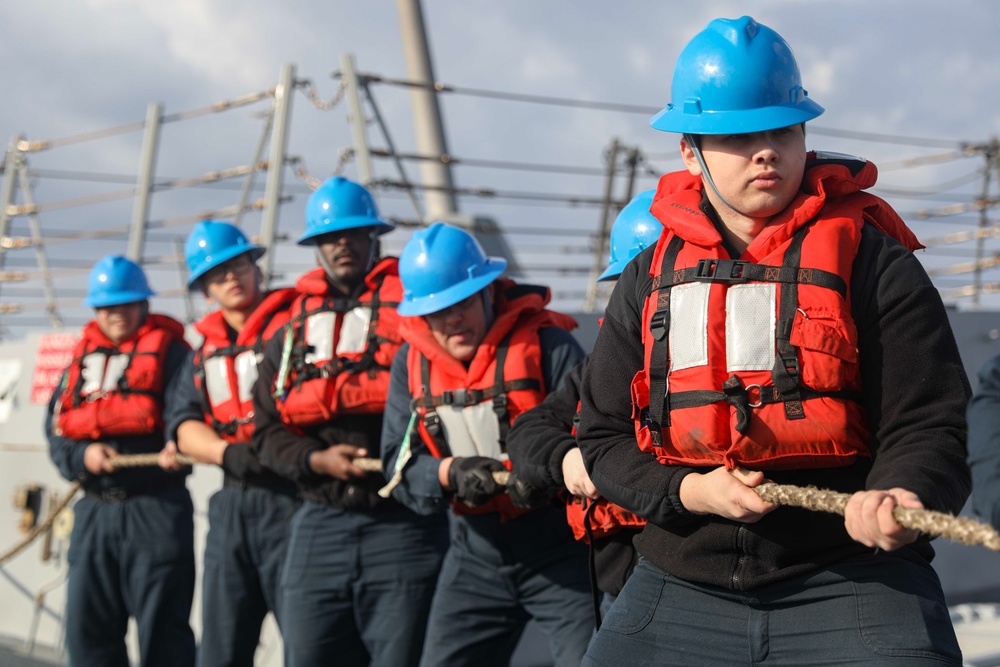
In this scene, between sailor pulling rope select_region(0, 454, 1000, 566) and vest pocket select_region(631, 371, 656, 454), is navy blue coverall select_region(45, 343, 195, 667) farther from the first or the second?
sailor pulling rope select_region(0, 454, 1000, 566)

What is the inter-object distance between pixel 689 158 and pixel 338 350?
2658mm

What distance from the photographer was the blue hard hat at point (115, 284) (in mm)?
6559

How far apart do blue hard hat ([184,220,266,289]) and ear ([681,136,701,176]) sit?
3.84m

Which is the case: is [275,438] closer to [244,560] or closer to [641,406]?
[244,560]

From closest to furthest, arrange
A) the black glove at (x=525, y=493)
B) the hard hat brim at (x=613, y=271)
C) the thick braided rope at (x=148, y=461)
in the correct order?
the black glove at (x=525, y=493) < the hard hat brim at (x=613, y=271) < the thick braided rope at (x=148, y=461)

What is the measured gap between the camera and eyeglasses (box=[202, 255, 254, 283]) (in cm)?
591

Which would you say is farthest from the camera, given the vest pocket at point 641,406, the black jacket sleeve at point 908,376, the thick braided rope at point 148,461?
the thick braided rope at point 148,461

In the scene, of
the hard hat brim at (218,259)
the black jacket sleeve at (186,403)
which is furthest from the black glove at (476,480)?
the hard hat brim at (218,259)

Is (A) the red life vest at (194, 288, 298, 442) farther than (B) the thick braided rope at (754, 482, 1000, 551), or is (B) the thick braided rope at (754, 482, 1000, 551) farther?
(A) the red life vest at (194, 288, 298, 442)

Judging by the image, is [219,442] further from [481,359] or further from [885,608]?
[885,608]

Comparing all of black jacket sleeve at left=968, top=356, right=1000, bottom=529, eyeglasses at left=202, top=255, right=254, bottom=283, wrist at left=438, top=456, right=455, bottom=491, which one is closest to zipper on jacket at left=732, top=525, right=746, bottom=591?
black jacket sleeve at left=968, top=356, right=1000, bottom=529

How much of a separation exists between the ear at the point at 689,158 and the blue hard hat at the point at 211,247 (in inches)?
151

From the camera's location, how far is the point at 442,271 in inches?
160

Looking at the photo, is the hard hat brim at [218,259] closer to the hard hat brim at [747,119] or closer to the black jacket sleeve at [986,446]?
the hard hat brim at [747,119]
